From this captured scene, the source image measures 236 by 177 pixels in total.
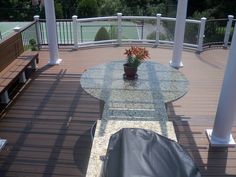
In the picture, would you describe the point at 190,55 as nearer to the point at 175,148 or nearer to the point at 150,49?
the point at 150,49

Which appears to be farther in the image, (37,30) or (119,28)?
(119,28)

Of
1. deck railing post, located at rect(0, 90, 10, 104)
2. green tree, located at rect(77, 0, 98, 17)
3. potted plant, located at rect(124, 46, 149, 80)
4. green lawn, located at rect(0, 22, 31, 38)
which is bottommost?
green lawn, located at rect(0, 22, 31, 38)

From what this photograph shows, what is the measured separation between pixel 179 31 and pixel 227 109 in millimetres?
3110

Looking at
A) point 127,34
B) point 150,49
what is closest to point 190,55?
point 150,49

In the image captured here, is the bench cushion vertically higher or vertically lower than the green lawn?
higher

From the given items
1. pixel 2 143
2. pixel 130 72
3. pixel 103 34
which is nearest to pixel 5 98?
pixel 2 143

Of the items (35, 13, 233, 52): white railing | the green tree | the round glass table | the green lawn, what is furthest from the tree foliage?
the green lawn

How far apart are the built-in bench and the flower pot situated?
6.91 ft

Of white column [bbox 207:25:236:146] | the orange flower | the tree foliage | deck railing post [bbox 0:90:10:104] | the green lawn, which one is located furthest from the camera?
the green lawn

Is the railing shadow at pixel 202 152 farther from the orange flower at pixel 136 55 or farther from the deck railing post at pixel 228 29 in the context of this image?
the deck railing post at pixel 228 29

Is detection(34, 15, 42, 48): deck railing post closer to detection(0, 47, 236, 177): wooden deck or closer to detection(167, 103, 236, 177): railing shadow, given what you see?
detection(0, 47, 236, 177): wooden deck

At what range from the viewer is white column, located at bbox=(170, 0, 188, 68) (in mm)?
6195

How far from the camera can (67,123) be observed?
15.2 ft

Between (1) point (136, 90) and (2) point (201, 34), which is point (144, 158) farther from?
(2) point (201, 34)
